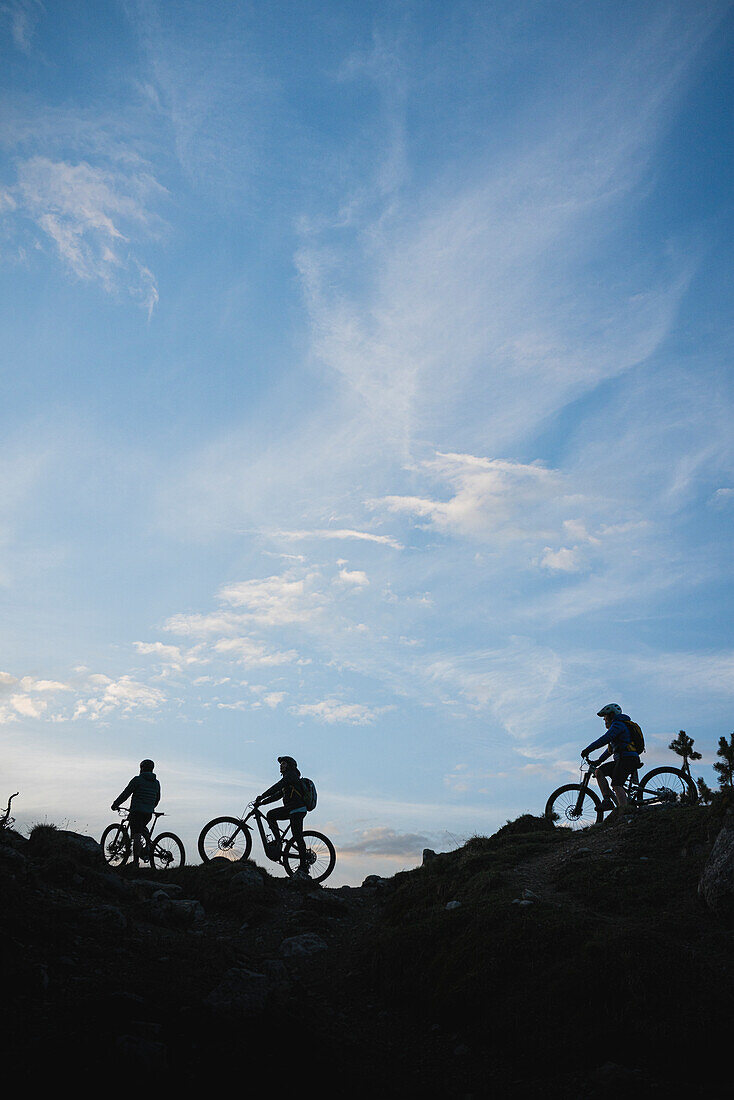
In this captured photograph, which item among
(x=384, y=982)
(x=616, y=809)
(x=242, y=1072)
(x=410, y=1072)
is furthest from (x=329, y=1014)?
(x=616, y=809)

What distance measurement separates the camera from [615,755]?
17672 mm

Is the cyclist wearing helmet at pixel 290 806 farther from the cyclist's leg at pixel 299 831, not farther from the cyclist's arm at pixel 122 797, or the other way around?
the cyclist's arm at pixel 122 797

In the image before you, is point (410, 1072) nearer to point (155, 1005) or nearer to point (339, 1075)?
point (339, 1075)

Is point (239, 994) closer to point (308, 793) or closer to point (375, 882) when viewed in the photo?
point (308, 793)

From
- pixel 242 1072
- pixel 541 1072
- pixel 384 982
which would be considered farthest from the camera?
pixel 384 982

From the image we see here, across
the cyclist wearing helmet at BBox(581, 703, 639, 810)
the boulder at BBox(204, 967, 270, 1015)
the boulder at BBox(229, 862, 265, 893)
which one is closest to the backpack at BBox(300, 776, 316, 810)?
the boulder at BBox(229, 862, 265, 893)

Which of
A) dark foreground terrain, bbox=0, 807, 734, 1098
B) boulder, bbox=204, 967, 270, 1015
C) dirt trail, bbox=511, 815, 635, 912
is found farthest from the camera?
dirt trail, bbox=511, 815, 635, 912

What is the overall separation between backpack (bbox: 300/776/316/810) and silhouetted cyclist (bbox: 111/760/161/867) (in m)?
3.94

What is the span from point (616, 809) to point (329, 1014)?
34.3ft

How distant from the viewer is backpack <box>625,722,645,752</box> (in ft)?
57.8

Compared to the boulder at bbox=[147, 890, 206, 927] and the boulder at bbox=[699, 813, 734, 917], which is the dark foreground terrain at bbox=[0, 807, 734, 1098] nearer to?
the boulder at bbox=[147, 890, 206, 927]

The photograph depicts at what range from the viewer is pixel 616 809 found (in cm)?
1745

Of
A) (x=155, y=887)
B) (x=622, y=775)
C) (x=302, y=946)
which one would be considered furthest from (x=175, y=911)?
(x=622, y=775)

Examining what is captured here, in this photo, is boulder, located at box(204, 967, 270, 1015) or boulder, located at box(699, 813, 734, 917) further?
boulder, located at box(699, 813, 734, 917)
